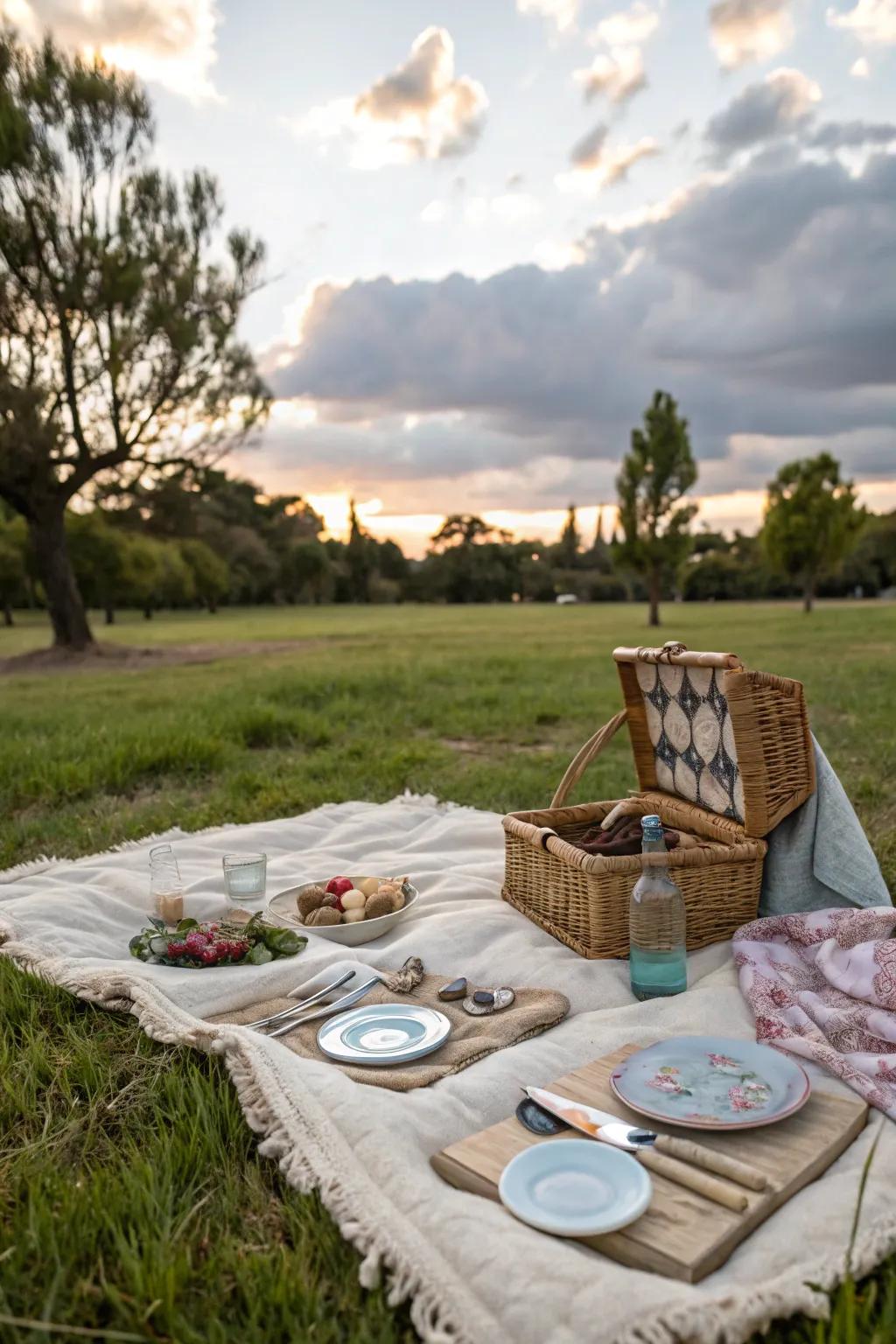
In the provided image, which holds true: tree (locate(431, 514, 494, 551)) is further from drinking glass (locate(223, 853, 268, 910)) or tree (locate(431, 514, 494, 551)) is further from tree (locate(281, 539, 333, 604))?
drinking glass (locate(223, 853, 268, 910))

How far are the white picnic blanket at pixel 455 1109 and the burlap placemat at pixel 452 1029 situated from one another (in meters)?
0.06

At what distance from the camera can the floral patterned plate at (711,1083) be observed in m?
2.14

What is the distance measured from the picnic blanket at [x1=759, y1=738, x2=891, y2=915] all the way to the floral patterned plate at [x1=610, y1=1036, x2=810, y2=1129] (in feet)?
4.04

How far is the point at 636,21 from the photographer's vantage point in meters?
8.94

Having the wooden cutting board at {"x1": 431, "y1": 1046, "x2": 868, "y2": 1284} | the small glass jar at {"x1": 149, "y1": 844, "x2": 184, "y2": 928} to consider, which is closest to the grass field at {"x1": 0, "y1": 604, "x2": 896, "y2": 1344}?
the wooden cutting board at {"x1": 431, "y1": 1046, "x2": 868, "y2": 1284}

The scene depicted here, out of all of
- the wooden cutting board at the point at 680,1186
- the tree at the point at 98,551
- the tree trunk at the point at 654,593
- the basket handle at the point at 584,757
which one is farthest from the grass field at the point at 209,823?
the tree at the point at 98,551

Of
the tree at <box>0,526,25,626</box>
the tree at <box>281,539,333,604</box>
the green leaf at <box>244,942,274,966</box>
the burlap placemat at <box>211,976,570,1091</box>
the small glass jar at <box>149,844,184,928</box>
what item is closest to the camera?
the burlap placemat at <box>211,976,570,1091</box>

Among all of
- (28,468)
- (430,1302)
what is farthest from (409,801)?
(28,468)

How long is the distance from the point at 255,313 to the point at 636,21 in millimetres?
10776

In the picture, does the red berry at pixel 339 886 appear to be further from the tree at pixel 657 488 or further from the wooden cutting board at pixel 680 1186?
the tree at pixel 657 488

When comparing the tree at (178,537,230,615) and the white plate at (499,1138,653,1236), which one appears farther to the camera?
the tree at (178,537,230,615)

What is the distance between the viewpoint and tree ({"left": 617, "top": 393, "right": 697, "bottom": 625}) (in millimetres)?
29578

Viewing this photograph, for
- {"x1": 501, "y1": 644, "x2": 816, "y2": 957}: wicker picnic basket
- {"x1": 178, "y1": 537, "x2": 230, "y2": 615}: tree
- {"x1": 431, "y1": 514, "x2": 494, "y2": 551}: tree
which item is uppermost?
{"x1": 431, "y1": 514, "x2": 494, "y2": 551}: tree

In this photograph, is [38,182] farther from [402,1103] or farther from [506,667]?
[402,1103]
